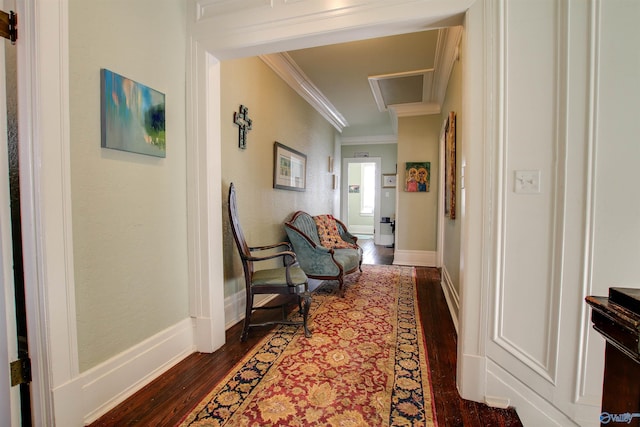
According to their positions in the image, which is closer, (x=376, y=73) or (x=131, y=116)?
(x=131, y=116)

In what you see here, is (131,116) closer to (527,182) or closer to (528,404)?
(527,182)

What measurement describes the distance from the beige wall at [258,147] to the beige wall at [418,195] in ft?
5.56

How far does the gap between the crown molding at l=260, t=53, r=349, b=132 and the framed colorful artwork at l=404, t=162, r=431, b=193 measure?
166 centimetres

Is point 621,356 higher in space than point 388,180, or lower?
lower

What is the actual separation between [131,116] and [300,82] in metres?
2.67

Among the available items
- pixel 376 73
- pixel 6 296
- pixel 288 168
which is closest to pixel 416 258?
pixel 288 168

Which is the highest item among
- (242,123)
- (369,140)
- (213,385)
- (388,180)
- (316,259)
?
(369,140)

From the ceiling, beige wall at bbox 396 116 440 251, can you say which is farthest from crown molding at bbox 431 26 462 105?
beige wall at bbox 396 116 440 251

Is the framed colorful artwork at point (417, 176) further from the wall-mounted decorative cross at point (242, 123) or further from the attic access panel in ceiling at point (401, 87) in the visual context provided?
the wall-mounted decorative cross at point (242, 123)

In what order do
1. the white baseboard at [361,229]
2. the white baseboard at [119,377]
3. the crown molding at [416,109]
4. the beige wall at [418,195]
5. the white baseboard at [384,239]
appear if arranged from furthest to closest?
1. the white baseboard at [361,229]
2. the white baseboard at [384,239]
3. the beige wall at [418,195]
4. the crown molding at [416,109]
5. the white baseboard at [119,377]

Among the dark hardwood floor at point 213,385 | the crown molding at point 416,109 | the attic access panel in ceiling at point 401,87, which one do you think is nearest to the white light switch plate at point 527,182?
the dark hardwood floor at point 213,385

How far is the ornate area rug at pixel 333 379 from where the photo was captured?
1398 mm

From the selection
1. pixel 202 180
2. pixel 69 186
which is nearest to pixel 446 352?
pixel 202 180

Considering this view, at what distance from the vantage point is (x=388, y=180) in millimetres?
7273
